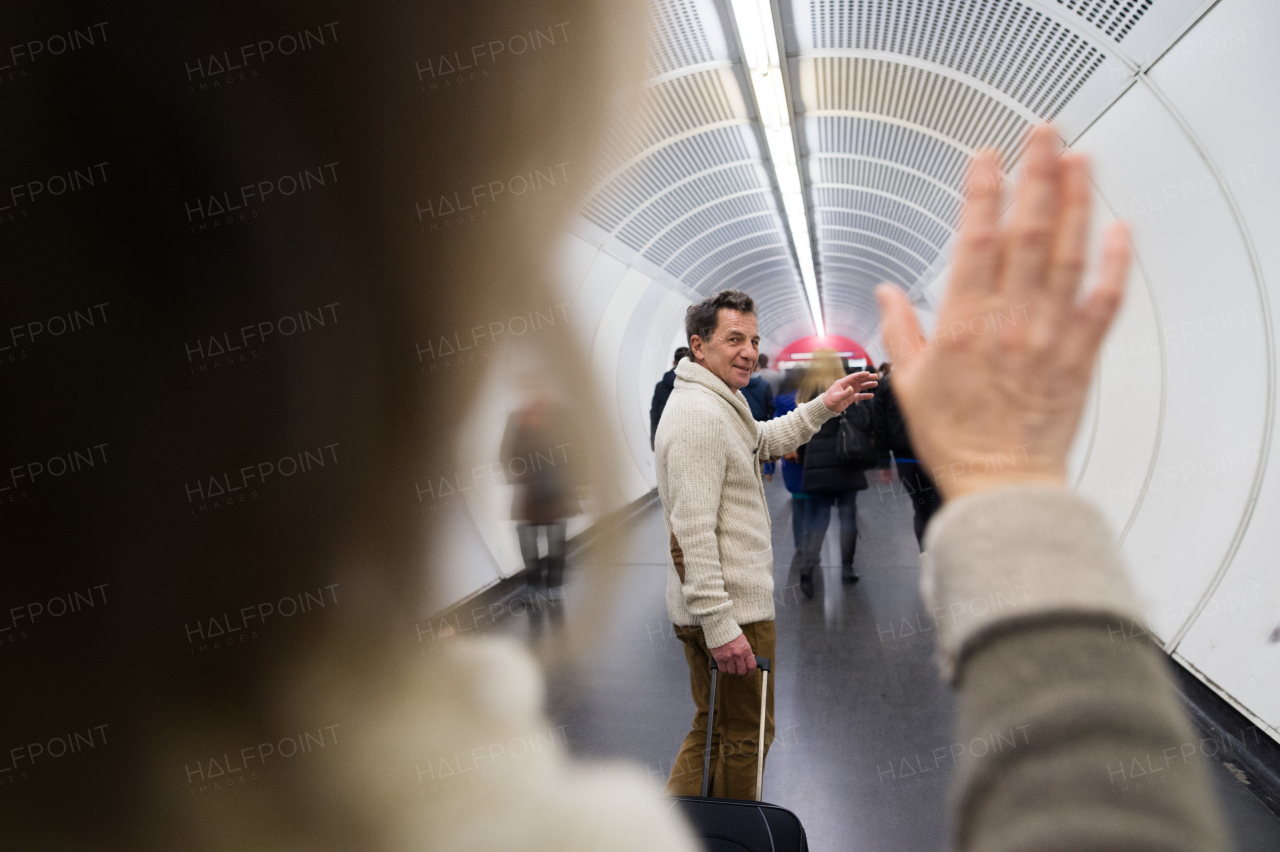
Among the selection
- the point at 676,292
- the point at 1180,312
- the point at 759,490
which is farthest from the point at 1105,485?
the point at 676,292

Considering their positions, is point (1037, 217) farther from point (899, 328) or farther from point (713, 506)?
point (713, 506)

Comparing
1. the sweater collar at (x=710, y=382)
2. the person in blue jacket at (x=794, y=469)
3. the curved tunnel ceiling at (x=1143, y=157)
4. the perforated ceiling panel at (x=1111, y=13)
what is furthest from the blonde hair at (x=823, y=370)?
the perforated ceiling panel at (x=1111, y=13)

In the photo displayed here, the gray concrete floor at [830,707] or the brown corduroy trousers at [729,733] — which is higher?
the brown corduroy trousers at [729,733]

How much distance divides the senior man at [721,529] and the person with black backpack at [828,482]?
5.80 feet

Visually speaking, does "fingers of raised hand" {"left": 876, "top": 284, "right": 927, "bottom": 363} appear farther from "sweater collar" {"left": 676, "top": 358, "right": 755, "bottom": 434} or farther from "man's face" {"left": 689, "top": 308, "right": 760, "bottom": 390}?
"man's face" {"left": 689, "top": 308, "right": 760, "bottom": 390}

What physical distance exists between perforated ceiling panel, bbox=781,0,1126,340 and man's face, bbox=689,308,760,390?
226cm

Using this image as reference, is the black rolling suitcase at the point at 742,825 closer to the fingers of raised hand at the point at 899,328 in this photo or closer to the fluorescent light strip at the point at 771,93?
the fingers of raised hand at the point at 899,328

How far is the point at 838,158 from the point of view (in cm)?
600

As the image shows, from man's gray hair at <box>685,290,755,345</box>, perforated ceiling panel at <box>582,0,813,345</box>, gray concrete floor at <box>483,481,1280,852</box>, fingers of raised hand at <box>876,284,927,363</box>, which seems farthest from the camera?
perforated ceiling panel at <box>582,0,813,345</box>

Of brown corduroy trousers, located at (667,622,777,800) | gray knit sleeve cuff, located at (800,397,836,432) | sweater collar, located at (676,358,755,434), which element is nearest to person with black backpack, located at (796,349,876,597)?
gray knit sleeve cuff, located at (800,397,836,432)

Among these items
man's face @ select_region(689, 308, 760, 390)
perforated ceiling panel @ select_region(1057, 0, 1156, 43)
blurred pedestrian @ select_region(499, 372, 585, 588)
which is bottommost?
blurred pedestrian @ select_region(499, 372, 585, 588)

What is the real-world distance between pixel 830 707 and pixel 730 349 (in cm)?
198

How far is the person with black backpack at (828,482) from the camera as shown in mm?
4301

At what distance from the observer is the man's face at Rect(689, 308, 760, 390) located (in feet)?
6.80
